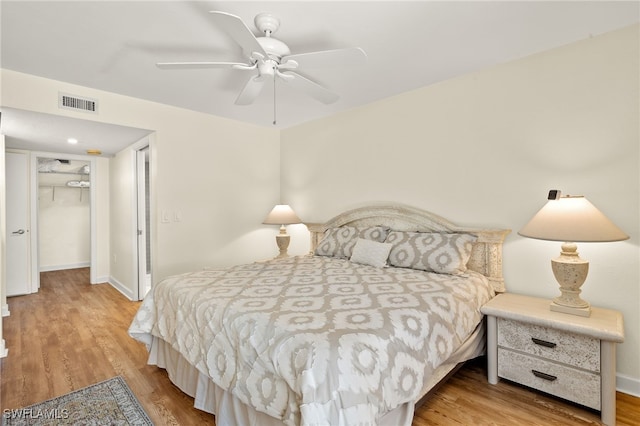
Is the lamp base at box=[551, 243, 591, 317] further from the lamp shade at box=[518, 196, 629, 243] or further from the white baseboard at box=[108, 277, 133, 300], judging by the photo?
the white baseboard at box=[108, 277, 133, 300]

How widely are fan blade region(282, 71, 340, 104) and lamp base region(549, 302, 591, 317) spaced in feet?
6.88

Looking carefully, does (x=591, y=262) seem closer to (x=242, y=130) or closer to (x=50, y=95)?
(x=242, y=130)

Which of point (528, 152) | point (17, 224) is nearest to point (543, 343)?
point (528, 152)

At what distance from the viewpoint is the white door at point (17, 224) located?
4.26 m

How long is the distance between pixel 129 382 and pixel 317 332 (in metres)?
1.70

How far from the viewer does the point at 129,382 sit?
7.22ft

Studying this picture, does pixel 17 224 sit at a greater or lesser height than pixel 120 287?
greater

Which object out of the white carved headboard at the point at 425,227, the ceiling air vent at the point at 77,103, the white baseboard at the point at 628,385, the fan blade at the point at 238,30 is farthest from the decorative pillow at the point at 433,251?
the ceiling air vent at the point at 77,103

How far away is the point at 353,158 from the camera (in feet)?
12.1

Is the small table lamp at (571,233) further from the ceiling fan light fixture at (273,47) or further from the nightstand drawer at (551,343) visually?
the ceiling fan light fixture at (273,47)

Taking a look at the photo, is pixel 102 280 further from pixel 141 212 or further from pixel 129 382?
pixel 129 382

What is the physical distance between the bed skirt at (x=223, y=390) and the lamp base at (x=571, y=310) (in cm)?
51

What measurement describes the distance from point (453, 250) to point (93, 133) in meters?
3.93

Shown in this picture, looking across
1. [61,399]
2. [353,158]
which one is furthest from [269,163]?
[61,399]
